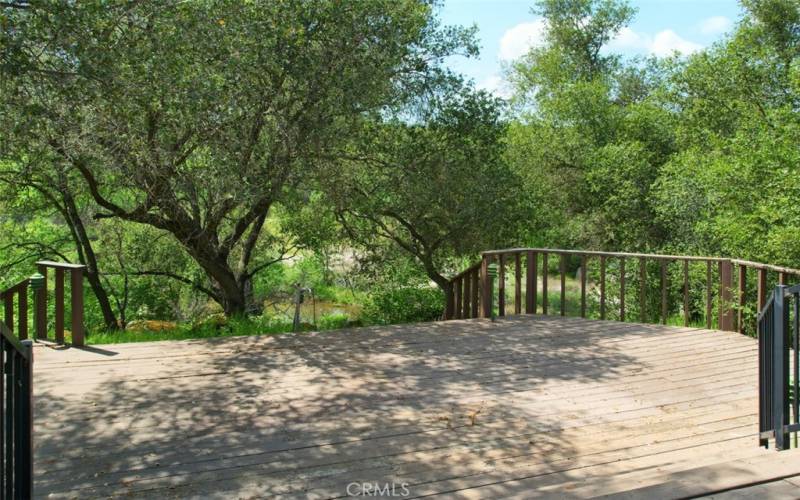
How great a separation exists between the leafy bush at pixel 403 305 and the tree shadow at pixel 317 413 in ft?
22.8

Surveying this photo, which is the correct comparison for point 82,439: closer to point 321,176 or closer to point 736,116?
point 321,176

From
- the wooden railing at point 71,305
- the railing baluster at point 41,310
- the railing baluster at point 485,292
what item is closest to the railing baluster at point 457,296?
the railing baluster at point 485,292

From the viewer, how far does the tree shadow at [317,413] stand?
357cm

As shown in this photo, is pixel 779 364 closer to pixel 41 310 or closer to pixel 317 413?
pixel 317 413

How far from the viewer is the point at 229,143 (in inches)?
295

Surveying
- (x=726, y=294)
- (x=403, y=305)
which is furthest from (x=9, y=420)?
(x=403, y=305)

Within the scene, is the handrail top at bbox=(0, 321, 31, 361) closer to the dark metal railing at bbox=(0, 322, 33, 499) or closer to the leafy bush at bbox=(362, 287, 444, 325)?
the dark metal railing at bbox=(0, 322, 33, 499)

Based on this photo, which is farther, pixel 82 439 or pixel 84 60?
pixel 84 60

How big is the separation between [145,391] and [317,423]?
1.48 meters

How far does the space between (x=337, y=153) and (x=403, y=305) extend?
601cm

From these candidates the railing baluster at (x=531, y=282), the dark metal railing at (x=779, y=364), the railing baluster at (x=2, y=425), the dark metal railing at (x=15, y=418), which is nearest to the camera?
the railing baluster at (x=2, y=425)

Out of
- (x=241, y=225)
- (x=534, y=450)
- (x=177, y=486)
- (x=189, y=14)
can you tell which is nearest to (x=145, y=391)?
(x=177, y=486)

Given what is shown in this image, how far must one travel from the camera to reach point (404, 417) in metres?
4.55

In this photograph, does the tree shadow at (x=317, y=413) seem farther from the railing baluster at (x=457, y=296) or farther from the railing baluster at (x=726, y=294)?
the railing baluster at (x=457, y=296)
